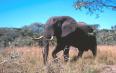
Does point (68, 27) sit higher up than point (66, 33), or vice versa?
point (68, 27)

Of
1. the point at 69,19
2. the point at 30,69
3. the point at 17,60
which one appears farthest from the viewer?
the point at 69,19

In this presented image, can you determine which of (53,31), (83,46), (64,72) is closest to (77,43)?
(83,46)

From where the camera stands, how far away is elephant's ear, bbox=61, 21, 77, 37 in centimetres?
1550

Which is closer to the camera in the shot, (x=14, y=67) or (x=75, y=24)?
(x=14, y=67)

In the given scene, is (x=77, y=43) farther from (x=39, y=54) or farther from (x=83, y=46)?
(x=39, y=54)

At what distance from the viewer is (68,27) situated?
15.7 metres

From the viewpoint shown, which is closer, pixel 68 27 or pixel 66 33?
pixel 66 33

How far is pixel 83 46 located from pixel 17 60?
10561 mm

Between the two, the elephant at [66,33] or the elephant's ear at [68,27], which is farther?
the elephant's ear at [68,27]

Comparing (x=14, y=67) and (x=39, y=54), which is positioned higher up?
(x=14, y=67)

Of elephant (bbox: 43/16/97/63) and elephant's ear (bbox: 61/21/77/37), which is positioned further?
elephant's ear (bbox: 61/21/77/37)

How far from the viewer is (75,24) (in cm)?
1622

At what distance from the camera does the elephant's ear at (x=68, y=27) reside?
15.5m

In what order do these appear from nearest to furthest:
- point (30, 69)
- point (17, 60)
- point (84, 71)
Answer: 1. point (17, 60)
2. point (30, 69)
3. point (84, 71)
